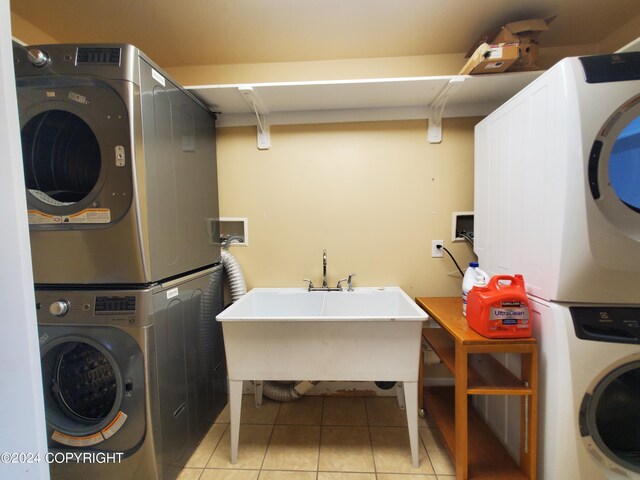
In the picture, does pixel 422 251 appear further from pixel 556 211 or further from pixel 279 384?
pixel 279 384

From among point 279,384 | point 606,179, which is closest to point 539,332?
point 606,179

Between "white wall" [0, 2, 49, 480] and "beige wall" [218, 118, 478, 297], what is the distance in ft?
4.00

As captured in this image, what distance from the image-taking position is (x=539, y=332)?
1025 millimetres

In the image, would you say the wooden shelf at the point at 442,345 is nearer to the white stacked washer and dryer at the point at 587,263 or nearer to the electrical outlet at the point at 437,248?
the white stacked washer and dryer at the point at 587,263

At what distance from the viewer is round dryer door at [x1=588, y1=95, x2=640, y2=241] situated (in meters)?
0.86

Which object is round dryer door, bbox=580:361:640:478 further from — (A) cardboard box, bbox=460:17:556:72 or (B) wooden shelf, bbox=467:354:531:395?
(A) cardboard box, bbox=460:17:556:72

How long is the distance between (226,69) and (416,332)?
2116 mm

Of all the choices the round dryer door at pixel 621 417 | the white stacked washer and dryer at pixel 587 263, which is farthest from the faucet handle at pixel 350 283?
the round dryer door at pixel 621 417

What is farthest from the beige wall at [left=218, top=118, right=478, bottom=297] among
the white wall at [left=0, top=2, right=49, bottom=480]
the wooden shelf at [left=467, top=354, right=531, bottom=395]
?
the white wall at [left=0, top=2, right=49, bottom=480]

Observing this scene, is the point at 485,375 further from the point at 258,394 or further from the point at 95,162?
the point at 95,162

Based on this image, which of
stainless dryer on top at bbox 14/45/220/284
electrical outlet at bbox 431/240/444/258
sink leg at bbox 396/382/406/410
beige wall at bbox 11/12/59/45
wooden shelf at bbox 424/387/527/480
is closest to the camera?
stainless dryer on top at bbox 14/45/220/284

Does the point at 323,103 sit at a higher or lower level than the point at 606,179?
higher

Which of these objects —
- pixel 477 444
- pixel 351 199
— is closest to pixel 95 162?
pixel 351 199

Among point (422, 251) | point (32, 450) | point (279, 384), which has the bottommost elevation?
point (279, 384)
